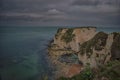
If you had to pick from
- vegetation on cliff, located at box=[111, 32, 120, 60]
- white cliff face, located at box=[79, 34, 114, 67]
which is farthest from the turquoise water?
vegetation on cliff, located at box=[111, 32, 120, 60]

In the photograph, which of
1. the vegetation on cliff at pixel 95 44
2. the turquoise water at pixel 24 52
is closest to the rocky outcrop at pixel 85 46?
the vegetation on cliff at pixel 95 44

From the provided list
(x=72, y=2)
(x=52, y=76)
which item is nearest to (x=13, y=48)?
(x=52, y=76)

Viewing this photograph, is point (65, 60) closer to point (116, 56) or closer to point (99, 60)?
point (99, 60)

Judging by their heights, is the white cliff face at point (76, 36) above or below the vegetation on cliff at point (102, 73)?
above

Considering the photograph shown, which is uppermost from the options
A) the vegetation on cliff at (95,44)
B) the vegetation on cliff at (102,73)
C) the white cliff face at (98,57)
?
the vegetation on cliff at (95,44)

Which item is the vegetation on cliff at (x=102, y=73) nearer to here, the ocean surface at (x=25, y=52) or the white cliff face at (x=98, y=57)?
the white cliff face at (x=98, y=57)

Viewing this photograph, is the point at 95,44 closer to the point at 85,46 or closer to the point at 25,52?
the point at 85,46
